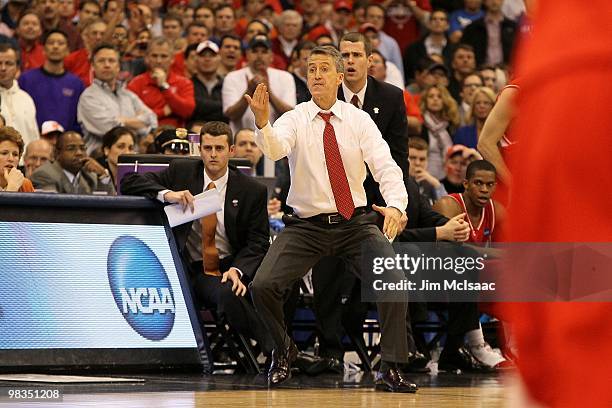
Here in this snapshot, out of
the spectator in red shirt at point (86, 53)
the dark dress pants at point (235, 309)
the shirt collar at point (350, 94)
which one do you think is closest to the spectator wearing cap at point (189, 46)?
the spectator in red shirt at point (86, 53)

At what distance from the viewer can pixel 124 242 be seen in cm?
884

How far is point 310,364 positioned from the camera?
9.34 meters

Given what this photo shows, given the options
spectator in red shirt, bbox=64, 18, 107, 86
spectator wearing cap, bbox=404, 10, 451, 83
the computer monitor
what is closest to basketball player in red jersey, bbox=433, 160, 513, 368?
the computer monitor

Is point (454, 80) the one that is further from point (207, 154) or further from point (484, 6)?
point (207, 154)

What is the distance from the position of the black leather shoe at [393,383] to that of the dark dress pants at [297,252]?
0.75 meters

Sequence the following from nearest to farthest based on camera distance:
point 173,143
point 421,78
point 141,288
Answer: point 141,288 → point 173,143 → point 421,78

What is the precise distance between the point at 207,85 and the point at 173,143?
10.6ft

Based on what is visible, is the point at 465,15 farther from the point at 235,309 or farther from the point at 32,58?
the point at 235,309

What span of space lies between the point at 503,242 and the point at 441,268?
889 centimetres

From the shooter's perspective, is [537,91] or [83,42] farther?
[83,42]

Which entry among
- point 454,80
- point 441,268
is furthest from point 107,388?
point 454,80

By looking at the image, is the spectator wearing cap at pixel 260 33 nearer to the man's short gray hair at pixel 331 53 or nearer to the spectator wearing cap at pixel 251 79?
the spectator wearing cap at pixel 251 79

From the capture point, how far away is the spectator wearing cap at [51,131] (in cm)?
1220

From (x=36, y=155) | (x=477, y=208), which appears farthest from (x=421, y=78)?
(x=36, y=155)
